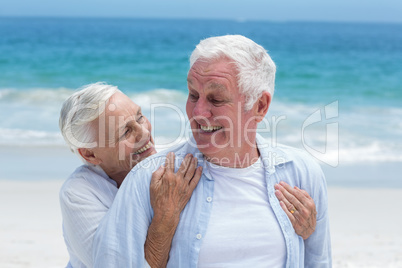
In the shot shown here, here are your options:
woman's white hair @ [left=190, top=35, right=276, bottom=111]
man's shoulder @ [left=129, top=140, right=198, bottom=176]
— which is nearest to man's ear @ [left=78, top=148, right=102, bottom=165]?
man's shoulder @ [left=129, top=140, right=198, bottom=176]

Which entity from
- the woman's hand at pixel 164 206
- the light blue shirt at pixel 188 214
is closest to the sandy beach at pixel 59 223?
the light blue shirt at pixel 188 214

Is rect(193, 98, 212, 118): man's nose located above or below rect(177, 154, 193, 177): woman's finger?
above

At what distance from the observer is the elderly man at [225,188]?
91.7 inches

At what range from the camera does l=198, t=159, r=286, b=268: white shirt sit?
2365mm

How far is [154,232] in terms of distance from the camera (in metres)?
2.32

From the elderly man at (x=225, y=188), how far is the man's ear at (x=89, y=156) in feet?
1.36

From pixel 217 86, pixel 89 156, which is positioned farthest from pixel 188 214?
pixel 89 156

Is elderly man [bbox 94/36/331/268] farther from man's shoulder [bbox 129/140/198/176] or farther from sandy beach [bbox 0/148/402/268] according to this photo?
sandy beach [bbox 0/148/402/268]

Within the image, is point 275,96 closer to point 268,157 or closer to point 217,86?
point 268,157

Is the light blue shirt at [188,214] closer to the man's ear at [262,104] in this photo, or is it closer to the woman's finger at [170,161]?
the woman's finger at [170,161]

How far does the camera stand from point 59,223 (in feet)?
19.3

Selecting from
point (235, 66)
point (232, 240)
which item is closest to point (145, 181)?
point (232, 240)

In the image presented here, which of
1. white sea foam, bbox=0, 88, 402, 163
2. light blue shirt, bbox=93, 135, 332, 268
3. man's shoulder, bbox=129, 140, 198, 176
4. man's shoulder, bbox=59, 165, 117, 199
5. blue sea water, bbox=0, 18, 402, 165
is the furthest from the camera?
blue sea water, bbox=0, 18, 402, 165

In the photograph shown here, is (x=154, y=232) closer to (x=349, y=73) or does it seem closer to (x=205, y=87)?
(x=205, y=87)
